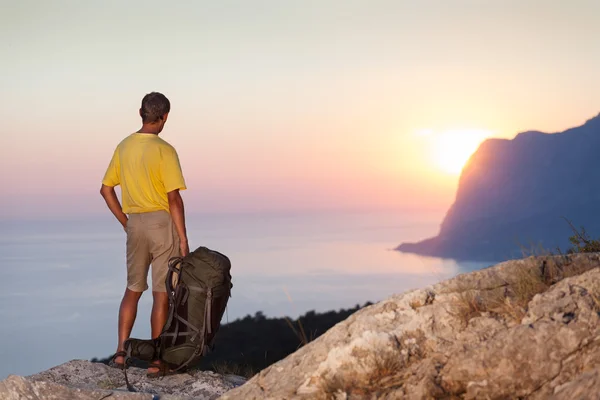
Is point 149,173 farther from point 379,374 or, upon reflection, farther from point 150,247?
point 379,374

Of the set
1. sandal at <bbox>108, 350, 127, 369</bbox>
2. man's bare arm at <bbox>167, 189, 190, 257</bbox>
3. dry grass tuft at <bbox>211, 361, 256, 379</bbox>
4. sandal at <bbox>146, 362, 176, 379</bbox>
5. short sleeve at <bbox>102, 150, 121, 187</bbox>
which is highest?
short sleeve at <bbox>102, 150, 121, 187</bbox>

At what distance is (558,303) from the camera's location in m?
5.18

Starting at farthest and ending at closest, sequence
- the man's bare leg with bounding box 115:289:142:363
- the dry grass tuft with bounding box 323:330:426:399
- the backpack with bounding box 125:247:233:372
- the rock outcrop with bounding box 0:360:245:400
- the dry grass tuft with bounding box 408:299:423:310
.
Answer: the man's bare leg with bounding box 115:289:142:363
the backpack with bounding box 125:247:233:372
the rock outcrop with bounding box 0:360:245:400
the dry grass tuft with bounding box 408:299:423:310
the dry grass tuft with bounding box 323:330:426:399

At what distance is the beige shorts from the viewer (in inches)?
319

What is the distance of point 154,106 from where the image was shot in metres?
8.11

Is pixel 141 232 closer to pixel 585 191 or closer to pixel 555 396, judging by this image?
pixel 555 396

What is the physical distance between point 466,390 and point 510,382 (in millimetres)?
302

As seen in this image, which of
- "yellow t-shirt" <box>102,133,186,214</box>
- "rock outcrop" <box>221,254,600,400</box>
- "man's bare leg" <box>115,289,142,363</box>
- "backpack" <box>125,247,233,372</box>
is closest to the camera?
"rock outcrop" <box>221,254,600,400</box>

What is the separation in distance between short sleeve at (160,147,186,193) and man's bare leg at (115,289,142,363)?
137 centimetres

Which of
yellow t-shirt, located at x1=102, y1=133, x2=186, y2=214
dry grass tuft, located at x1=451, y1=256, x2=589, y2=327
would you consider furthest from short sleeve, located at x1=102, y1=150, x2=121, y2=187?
dry grass tuft, located at x1=451, y1=256, x2=589, y2=327

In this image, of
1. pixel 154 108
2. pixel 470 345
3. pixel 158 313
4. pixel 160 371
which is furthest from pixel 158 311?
pixel 470 345

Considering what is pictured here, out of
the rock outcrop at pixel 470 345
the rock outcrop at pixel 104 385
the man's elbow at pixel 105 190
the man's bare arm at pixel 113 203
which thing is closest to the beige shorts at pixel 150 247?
the man's bare arm at pixel 113 203

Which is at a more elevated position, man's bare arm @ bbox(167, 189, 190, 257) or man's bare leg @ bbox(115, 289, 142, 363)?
man's bare arm @ bbox(167, 189, 190, 257)

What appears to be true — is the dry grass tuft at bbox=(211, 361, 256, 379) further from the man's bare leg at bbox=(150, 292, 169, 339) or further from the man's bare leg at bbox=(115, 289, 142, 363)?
the man's bare leg at bbox=(115, 289, 142, 363)
